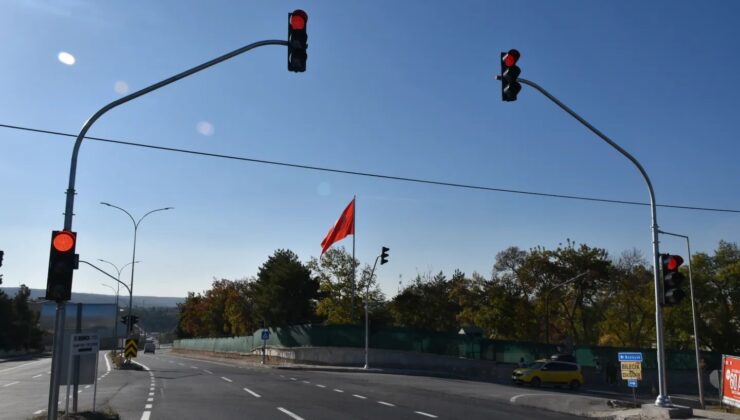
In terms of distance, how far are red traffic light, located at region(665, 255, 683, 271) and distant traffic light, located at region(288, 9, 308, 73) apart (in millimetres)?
12197

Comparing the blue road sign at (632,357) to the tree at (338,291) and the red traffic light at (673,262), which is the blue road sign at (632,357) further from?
the tree at (338,291)

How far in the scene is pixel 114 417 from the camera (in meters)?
15.0

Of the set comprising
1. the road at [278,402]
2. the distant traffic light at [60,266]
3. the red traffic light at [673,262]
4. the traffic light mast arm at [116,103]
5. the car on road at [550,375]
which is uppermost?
the traffic light mast arm at [116,103]

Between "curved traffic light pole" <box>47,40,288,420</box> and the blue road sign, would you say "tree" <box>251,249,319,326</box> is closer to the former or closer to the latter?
the blue road sign

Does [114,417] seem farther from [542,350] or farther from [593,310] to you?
[593,310]

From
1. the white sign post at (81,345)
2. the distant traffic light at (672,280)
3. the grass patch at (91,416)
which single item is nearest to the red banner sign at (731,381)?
the distant traffic light at (672,280)

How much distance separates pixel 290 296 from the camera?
63281 mm

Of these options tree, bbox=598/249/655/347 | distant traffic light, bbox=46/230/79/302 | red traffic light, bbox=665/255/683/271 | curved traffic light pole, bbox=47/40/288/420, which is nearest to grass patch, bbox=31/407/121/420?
curved traffic light pole, bbox=47/40/288/420

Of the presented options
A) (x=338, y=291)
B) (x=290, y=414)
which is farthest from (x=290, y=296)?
(x=290, y=414)

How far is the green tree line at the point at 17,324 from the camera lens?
79562 mm

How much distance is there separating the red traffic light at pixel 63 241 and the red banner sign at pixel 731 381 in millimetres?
19428

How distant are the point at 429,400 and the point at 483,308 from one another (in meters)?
41.7

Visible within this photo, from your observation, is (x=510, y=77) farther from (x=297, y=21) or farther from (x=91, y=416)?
(x=91, y=416)

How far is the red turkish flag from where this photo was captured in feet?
153
